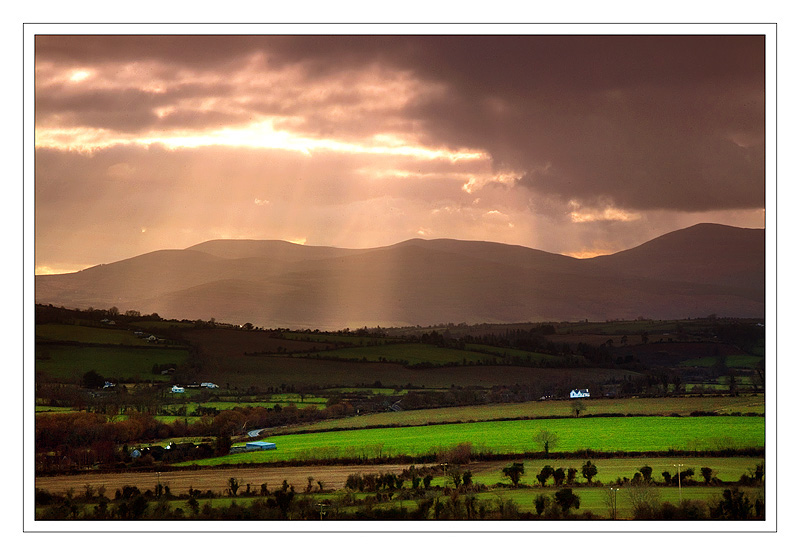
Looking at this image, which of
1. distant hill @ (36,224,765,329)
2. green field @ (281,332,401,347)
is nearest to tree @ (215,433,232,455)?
distant hill @ (36,224,765,329)

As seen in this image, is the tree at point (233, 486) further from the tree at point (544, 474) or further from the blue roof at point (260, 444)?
the tree at point (544, 474)

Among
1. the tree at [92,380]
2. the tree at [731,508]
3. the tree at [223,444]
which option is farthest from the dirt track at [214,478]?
the tree at [731,508]

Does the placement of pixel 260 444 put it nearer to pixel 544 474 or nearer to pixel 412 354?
pixel 412 354

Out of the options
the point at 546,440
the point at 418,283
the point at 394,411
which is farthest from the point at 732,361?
the point at 394,411

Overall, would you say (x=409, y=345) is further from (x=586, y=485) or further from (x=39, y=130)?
(x=39, y=130)

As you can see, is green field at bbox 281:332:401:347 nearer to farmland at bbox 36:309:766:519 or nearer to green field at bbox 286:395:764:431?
farmland at bbox 36:309:766:519
